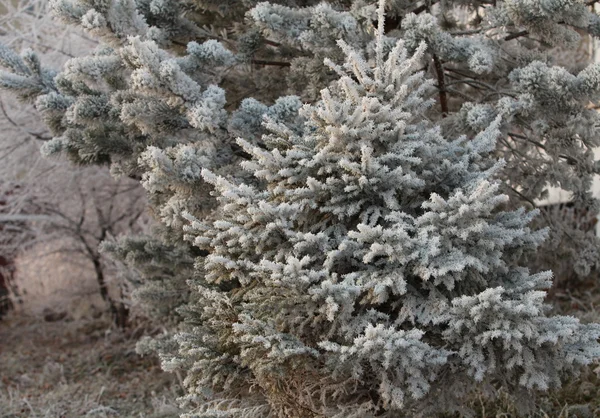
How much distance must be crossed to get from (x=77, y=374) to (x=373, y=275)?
5.24 m

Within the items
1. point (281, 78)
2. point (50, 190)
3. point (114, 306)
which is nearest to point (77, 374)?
point (114, 306)

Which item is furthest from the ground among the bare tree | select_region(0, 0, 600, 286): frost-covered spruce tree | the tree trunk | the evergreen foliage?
select_region(0, 0, 600, 286): frost-covered spruce tree

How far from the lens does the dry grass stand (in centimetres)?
533

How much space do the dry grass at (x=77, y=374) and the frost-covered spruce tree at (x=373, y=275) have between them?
177 centimetres

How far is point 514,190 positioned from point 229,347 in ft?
7.97

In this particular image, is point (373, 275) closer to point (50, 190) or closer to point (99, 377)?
point (99, 377)

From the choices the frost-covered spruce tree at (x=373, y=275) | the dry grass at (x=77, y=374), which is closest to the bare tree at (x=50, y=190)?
the dry grass at (x=77, y=374)

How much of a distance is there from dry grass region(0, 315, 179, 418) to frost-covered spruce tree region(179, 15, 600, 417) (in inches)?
69.6

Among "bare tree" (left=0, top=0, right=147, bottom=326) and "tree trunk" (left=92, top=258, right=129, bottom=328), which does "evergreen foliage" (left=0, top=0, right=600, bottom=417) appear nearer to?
"bare tree" (left=0, top=0, right=147, bottom=326)

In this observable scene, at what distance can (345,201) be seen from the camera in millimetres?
3395

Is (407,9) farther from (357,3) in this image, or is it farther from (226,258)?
(226,258)

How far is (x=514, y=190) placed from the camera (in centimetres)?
464

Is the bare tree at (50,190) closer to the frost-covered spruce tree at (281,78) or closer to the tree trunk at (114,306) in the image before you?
the tree trunk at (114,306)

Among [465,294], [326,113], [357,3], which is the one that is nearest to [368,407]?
[465,294]
